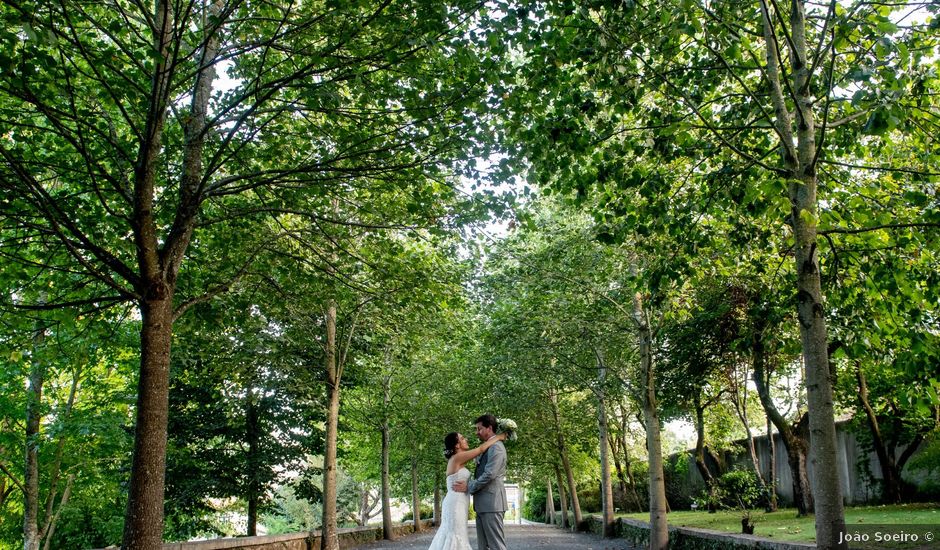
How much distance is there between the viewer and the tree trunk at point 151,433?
608 cm

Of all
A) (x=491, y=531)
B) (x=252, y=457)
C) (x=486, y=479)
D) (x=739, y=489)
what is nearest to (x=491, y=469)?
(x=486, y=479)

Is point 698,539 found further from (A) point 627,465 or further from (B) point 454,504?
(A) point 627,465

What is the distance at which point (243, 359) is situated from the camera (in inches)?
607

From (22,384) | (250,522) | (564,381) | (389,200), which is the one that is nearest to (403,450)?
(250,522)

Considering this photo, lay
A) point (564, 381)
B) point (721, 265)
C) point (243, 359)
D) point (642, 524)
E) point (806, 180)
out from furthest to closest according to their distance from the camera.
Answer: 1. point (564, 381)
2. point (642, 524)
3. point (243, 359)
4. point (721, 265)
5. point (806, 180)

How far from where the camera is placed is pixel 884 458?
51.3 ft

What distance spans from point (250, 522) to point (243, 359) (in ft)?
30.2

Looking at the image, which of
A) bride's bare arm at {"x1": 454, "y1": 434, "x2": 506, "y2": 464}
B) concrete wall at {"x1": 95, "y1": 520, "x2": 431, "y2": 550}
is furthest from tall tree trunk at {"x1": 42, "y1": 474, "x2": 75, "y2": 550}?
bride's bare arm at {"x1": 454, "y1": 434, "x2": 506, "y2": 464}

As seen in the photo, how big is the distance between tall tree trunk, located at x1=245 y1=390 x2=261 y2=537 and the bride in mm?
13395

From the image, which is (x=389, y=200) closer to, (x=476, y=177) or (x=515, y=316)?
(x=476, y=177)

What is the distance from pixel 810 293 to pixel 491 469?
3990 millimetres

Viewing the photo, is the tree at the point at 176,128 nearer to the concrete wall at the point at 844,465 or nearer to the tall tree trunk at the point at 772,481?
the concrete wall at the point at 844,465

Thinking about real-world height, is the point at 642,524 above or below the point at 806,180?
below

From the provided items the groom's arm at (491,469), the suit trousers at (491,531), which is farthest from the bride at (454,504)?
the suit trousers at (491,531)
